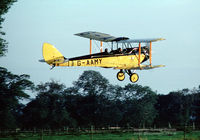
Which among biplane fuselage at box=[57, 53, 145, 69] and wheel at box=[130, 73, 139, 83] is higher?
biplane fuselage at box=[57, 53, 145, 69]

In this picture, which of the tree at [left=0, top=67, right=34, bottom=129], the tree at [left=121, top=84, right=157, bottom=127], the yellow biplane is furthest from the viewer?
the tree at [left=121, top=84, right=157, bottom=127]

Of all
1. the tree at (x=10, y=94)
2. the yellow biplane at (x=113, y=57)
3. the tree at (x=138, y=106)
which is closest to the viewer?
the yellow biplane at (x=113, y=57)

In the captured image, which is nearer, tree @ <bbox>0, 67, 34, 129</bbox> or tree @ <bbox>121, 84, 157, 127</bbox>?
tree @ <bbox>0, 67, 34, 129</bbox>

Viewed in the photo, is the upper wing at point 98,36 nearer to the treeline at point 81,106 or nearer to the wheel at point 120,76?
the wheel at point 120,76

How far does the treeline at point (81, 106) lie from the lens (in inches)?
2458

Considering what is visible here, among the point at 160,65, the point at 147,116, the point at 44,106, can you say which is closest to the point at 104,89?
the point at 147,116

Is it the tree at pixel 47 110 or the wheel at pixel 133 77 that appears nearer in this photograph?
the wheel at pixel 133 77

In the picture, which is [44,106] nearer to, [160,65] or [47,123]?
[47,123]

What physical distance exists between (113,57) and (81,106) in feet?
170

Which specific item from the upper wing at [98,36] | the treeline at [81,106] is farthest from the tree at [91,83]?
the upper wing at [98,36]

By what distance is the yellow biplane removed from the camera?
25.5 m

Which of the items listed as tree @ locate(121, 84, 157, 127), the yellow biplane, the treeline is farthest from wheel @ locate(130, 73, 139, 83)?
tree @ locate(121, 84, 157, 127)

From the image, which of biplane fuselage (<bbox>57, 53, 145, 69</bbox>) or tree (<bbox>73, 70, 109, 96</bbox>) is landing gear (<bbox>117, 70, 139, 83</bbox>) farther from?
tree (<bbox>73, 70, 109, 96</bbox>)

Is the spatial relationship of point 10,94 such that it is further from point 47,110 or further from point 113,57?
point 113,57
